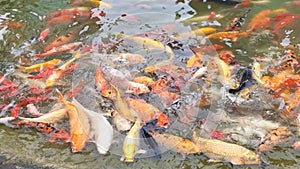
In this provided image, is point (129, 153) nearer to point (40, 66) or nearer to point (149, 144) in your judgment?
point (149, 144)

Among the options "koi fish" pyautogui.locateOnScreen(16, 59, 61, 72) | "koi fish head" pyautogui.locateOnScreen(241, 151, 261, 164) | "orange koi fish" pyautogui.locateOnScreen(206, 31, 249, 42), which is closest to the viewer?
"koi fish head" pyautogui.locateOnScreen(241, 151, 261, 164)

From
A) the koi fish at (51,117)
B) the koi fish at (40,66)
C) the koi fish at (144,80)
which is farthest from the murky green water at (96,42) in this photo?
the koi fish at (144,80)

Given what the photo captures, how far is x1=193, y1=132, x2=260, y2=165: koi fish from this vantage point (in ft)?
10.5

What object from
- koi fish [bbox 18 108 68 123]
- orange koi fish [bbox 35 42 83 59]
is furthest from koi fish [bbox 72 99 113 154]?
orange koi fish [bbox 35 42 83 59]

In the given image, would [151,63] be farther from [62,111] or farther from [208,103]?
[62,111]

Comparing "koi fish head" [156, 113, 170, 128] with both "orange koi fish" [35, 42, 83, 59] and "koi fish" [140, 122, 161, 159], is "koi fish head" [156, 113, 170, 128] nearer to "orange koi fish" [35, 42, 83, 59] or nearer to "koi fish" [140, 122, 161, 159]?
"koi fish" [140, 122, 161, 159]

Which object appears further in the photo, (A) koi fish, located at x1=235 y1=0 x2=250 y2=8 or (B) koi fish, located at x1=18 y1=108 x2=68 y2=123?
(A) koi fish, located at x1=235 y1=0 x2=250 y2=8

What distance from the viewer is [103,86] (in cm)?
406

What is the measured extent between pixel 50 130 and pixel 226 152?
168 cm

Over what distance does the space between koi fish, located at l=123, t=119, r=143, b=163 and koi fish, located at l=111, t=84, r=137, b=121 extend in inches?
8.4

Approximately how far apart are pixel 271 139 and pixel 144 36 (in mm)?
2329

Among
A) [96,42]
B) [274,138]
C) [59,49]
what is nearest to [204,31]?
[96,42]

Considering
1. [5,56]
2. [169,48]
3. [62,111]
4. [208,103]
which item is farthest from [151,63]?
[5,56]

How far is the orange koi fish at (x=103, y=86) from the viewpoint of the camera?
3.94 m
